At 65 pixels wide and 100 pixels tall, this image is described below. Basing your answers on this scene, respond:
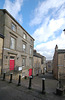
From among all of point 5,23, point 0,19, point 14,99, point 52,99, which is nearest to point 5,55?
point 5,23

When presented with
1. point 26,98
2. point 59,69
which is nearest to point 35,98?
point 26,98

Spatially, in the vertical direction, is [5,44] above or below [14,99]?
above

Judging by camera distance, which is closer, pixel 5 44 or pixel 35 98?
pixel 35 98

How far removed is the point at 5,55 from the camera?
402 inches

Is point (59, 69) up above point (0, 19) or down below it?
below

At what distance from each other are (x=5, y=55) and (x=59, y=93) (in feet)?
28.6

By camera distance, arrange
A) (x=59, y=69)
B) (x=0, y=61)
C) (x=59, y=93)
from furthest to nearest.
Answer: (x=59, y=69) → (x=0, y=61) → (x=59, y=93)

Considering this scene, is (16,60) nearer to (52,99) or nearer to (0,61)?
(0,61)

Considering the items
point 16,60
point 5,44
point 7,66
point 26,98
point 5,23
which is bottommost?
point 26,98

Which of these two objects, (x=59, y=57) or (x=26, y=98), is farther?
(x=59, y=57)

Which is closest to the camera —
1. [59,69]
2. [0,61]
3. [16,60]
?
[0,61]

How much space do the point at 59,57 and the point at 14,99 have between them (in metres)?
16.6

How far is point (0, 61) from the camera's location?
947 centimetres

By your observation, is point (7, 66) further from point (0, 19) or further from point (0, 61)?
point (0, 19)
